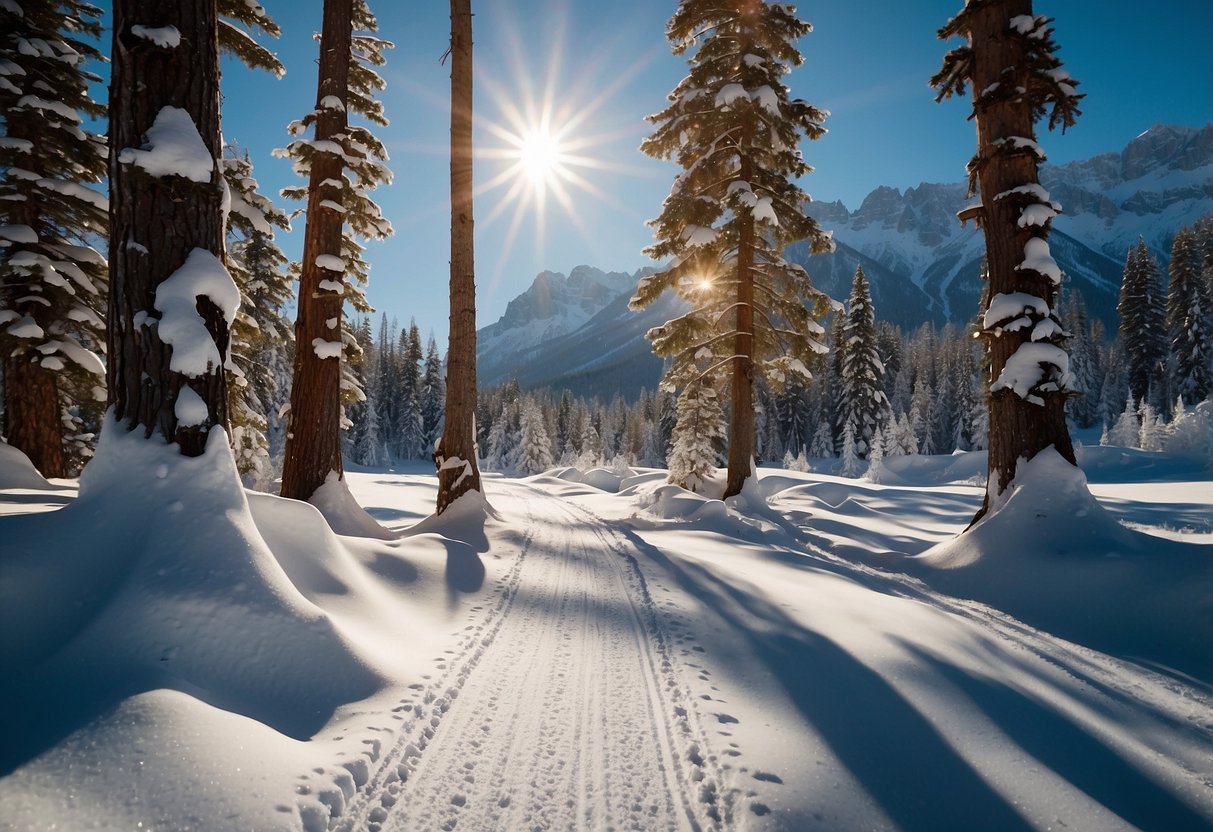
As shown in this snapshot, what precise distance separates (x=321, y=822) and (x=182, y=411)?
2.93 meters

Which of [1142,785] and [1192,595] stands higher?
[1192,595]

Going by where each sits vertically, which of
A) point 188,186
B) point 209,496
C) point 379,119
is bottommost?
point 209,496

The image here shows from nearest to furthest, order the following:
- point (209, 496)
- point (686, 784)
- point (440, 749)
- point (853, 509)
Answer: point (686, 784), point (440, 749), point (209, 496), point (853, 509)

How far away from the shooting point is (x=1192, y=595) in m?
4.28

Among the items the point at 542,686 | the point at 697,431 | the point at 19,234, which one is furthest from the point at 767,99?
the point at 19,234

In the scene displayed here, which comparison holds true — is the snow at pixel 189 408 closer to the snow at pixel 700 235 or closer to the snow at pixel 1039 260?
the snow at pixel 1039 260

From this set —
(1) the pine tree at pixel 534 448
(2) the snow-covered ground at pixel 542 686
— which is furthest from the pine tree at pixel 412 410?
(2) the snow-covered ground at pixel 542 686

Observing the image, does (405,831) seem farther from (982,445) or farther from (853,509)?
(982,445)

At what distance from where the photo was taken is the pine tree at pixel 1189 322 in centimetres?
3738

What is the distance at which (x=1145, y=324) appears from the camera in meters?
45.5

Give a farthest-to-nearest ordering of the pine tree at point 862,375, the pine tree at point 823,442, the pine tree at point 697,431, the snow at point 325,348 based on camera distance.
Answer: the pine tree at point 823,442, the pine tree at point 862,375, the pine tree at point 697,431, the snow at point 325,348

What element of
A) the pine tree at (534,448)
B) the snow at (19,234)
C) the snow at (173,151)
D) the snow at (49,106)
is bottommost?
the pine tree at (534,448)

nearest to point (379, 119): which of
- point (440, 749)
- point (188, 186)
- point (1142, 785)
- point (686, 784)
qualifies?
point (188, 186)

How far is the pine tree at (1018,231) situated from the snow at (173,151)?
858cm
